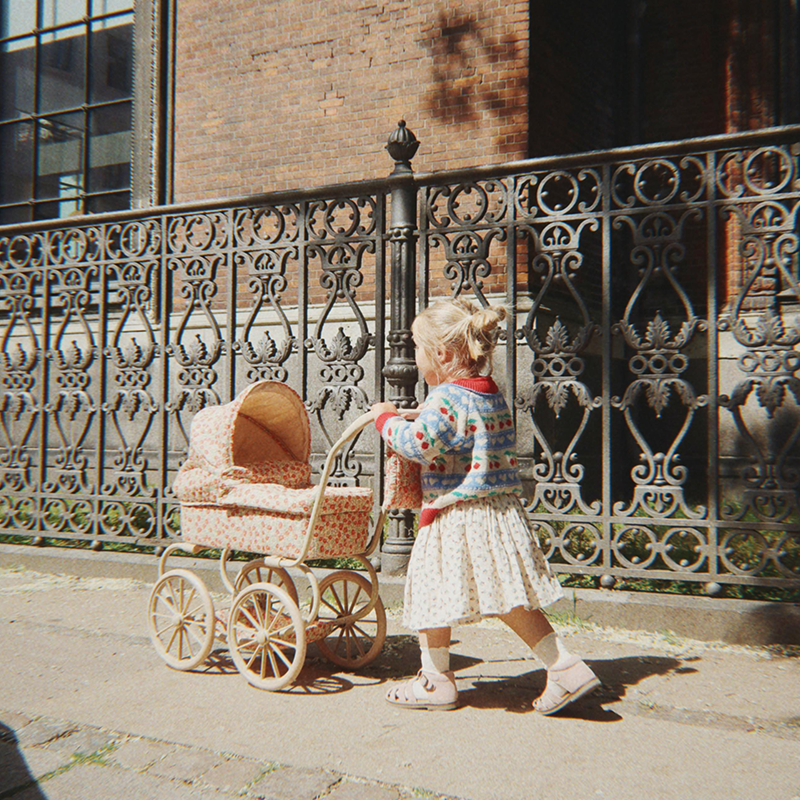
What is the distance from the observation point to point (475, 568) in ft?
11.0

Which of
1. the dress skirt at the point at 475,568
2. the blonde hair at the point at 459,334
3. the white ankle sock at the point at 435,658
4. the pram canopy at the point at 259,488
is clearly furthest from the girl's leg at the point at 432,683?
the blonde hair at the point at 459,334

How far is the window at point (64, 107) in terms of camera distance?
33.5ft

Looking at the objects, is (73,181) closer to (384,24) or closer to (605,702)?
(384,24)

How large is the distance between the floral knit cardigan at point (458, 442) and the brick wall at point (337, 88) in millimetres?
5178

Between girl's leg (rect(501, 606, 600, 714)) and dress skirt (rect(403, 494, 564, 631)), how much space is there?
3.7 inches

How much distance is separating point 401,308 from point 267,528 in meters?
2.03

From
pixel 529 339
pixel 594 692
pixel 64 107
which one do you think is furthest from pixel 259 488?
pixel 64 107

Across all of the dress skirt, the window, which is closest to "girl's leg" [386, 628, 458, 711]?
the dress skirt

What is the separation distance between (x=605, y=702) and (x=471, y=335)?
5.47ft

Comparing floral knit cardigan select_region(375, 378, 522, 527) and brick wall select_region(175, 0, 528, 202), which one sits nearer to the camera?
floral knit cardigan select_region(375, 378, 522, 527)

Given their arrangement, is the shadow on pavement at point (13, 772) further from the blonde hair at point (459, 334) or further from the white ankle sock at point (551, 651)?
the blonde hair at point (459, 334)

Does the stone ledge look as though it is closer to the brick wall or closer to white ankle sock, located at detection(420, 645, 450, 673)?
white ankle sock, located at detection(420, 645, 450, 673)

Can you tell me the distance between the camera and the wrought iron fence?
4.64 metres

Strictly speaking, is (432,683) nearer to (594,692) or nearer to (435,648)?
(435,648)
